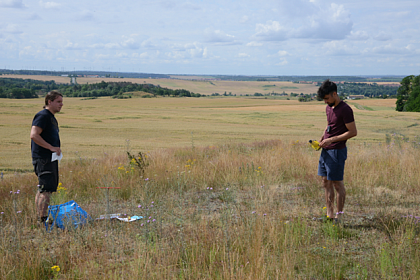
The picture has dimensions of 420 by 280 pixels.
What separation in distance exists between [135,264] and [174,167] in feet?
17.9

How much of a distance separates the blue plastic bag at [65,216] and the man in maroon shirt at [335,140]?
3.79m

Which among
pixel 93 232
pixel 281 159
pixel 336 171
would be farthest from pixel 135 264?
pixel 281 159

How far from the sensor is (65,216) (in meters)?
4.96

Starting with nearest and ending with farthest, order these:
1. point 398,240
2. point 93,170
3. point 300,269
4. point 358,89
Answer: point 300,269, point 398,240, point 93,170, point 358,89

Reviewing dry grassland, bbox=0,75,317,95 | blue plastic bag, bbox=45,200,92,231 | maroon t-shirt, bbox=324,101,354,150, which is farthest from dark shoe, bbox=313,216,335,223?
dry grassland, bbox=0,75,317,95

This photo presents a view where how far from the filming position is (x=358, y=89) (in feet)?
382

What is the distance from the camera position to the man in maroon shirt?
17.0 feet

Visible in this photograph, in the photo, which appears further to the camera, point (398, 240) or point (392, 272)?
point (398, 240)

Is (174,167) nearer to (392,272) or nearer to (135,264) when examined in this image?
(135,264)

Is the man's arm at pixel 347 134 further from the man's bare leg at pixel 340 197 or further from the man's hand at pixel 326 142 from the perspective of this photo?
the man's bare leg at pixel 340 197

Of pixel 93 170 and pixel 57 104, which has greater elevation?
pixel 57 104

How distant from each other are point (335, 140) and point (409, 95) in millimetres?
83251

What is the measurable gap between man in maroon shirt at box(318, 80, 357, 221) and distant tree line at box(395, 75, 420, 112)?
240ft

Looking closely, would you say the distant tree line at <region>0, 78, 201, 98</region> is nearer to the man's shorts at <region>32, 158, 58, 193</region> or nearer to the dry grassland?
the dry grassland
